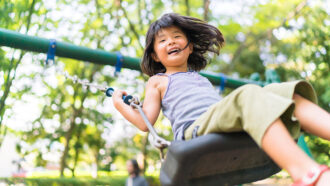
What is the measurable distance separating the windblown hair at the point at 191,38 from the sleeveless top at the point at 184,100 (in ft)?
1.03

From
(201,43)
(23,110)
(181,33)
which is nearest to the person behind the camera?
(181,33)

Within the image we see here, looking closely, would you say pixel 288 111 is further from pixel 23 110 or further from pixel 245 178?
pixel 23 110

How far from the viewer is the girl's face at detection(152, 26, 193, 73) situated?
193 cm

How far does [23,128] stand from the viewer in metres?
9.31

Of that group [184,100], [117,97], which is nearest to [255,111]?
[184,100]

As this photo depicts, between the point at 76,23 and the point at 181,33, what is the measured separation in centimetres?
722

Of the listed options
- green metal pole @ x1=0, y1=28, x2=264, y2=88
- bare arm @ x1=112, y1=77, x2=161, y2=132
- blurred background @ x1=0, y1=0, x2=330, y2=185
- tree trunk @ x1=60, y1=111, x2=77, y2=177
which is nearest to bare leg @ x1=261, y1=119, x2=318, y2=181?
bare arm @ x1=112, y1=77, x2=161, y2=132

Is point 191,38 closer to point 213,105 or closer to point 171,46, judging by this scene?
point 171,46

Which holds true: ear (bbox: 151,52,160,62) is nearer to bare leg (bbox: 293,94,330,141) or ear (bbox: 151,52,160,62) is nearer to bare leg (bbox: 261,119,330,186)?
bare leg (bbox: 293,94,330,141)

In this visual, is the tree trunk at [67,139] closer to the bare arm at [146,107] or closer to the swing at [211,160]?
the bare arm at [146,107]

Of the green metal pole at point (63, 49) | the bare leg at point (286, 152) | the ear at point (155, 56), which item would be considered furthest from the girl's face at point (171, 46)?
Answer: the green metal pole at point (63, 49)

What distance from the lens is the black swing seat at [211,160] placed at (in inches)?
47.8

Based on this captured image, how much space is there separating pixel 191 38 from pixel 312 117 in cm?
106

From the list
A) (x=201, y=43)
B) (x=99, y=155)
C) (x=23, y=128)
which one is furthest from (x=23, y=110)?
(x=201, y=43)
